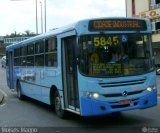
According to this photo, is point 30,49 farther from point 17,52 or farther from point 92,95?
point 92,95

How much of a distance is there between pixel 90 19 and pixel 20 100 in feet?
29.7

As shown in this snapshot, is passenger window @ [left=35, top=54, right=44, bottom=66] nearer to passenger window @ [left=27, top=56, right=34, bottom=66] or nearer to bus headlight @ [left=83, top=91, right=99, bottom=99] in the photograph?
passenger window @ [left=27, top=56, right=34, bottom=66]

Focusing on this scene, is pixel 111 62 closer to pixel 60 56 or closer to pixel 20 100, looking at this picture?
pixel 60 56

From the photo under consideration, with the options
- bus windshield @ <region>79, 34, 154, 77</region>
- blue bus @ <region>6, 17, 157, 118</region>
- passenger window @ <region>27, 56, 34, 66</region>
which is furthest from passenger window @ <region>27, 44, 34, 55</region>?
bus windshield @ <region>79, 34, 154, 77</region>

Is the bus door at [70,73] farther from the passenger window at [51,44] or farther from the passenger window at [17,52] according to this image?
the passenger window at [17,52]

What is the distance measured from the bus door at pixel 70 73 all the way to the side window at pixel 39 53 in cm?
253

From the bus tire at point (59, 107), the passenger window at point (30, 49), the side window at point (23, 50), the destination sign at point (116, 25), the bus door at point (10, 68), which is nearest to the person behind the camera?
the destination sign at point (116, 25)

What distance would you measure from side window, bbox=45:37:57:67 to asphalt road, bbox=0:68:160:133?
5.28ft

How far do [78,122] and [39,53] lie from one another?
3.93m

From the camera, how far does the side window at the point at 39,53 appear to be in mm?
15414

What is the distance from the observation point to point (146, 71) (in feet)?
39.1

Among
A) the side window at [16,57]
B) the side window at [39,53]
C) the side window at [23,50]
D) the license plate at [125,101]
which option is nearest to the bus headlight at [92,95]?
the license plate at [125,101]

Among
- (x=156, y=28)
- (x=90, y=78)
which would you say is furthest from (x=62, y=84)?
(x=156, y=28)

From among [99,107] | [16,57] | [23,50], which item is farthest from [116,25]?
[16,57]
